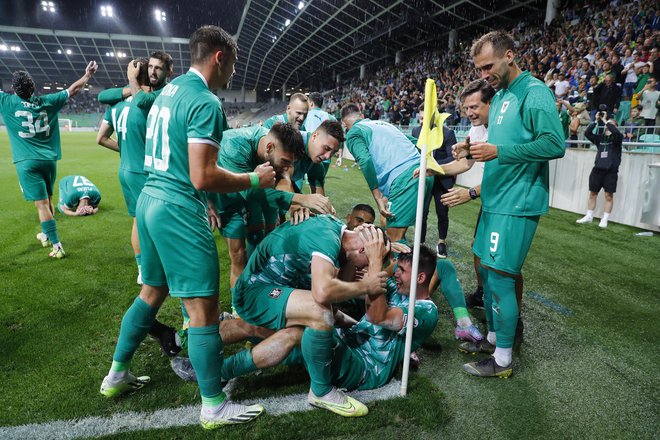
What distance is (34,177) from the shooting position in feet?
16.3

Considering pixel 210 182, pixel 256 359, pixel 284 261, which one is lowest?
pixel 256 359

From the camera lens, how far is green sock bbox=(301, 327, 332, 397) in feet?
7.50

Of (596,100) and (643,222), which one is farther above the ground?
(596,100)

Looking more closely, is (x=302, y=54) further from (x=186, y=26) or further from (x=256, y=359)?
(x=256, y=359)

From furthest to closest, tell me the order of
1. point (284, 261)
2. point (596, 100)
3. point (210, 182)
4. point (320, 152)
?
1. point (596, 100)
2. point (320, 152)
3. point (284, 261)
4. point (210, 182)

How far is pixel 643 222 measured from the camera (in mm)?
7117

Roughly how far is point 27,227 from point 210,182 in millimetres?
6383

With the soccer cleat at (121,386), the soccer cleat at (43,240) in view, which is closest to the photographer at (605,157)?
the soccer cleat at (121,386)

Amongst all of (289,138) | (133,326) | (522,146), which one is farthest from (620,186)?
(133,326)

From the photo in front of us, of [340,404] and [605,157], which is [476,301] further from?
[605,157]

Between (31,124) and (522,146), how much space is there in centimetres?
536

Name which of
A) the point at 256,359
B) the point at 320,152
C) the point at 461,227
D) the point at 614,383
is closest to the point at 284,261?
the point at 256,359

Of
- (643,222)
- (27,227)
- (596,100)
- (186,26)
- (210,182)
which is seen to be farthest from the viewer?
(186,26)

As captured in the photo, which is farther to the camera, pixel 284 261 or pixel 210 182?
pixel 284 261
